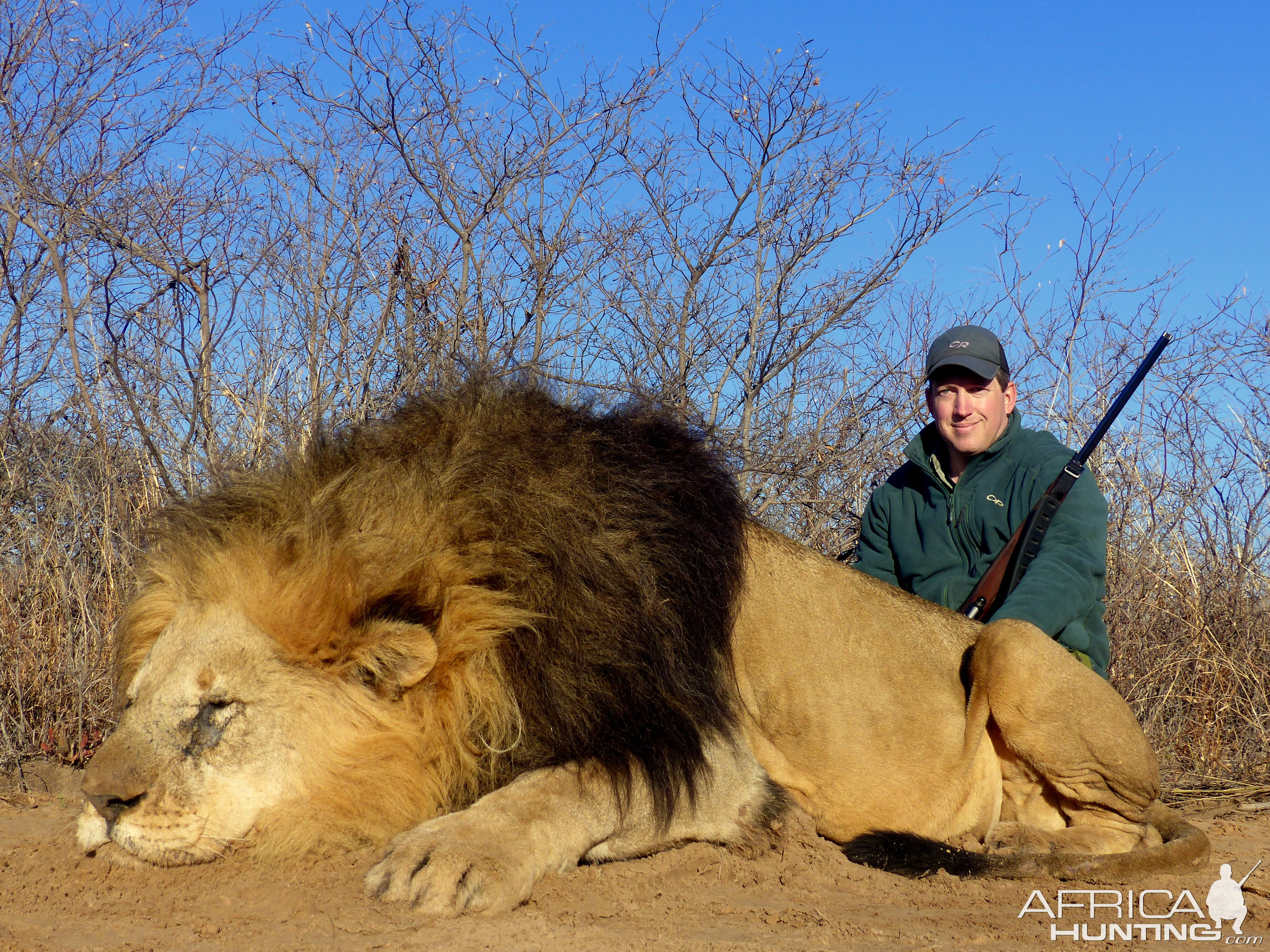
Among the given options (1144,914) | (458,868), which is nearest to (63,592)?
(458,868)

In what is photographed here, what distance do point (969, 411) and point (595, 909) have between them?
9.37ft

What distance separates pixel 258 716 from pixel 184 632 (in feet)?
1.12

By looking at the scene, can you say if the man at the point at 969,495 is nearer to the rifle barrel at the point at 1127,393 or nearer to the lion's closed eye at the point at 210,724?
the rifle barrel at the point at 1127,393

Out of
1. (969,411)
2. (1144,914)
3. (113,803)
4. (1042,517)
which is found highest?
(969,411)

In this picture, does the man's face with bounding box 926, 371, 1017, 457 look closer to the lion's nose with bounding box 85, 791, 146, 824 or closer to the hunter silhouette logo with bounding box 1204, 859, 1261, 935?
the hunter silhouette logo with bounding box 1204, 859, 1261, 935

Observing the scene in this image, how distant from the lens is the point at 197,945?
2.47 metres

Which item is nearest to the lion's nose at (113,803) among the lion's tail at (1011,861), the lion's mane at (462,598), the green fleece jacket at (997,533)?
the lion's mane at (462,598)

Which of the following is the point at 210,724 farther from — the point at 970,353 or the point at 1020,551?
the point at 970,353

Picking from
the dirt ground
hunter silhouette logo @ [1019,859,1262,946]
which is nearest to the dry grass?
the dirt ground

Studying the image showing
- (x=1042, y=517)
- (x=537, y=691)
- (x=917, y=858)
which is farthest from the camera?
(x=1042, y=517)

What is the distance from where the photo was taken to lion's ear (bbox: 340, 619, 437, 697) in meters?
2.85

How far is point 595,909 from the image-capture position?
2.84m

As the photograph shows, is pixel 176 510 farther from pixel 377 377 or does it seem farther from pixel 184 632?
pixel 377 377

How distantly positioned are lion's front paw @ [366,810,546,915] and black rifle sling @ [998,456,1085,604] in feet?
7.86
